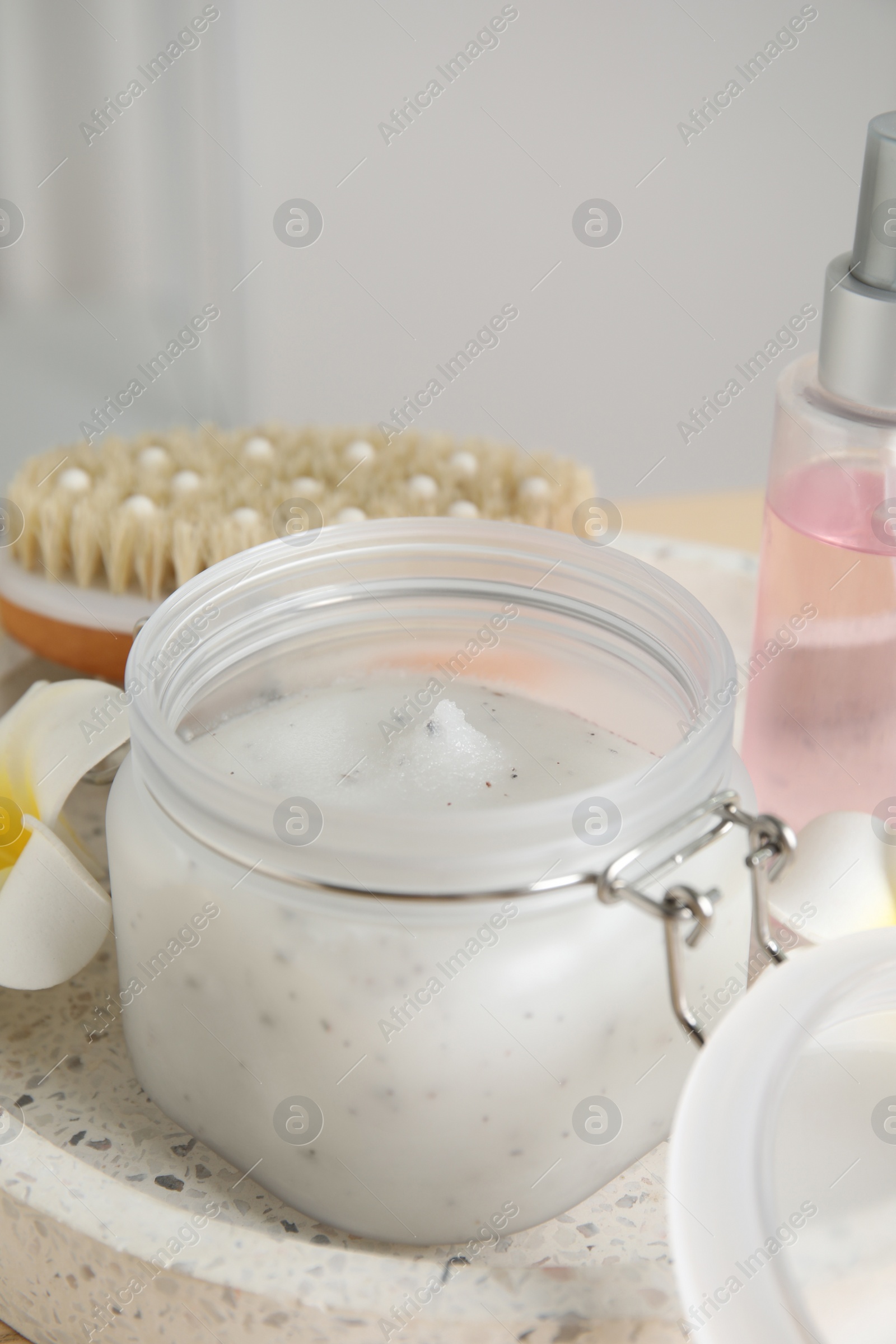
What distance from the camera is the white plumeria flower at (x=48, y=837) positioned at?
1.37 feet

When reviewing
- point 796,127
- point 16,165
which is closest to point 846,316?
point 796,127

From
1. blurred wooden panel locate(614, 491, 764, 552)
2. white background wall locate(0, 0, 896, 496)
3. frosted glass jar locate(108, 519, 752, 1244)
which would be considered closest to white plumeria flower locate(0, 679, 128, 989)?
frosted glass jar locate(108, 519, 752, 1244)

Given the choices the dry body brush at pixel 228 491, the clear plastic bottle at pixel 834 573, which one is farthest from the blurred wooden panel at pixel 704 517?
the clear plastic bottle at pixel 834 573

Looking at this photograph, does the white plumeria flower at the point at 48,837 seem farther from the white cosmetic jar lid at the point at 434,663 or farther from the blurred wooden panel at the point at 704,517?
the blurred wooden panel at the point at 704,517

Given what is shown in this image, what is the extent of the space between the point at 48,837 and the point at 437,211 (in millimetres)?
891

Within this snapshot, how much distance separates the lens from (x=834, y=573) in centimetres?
48

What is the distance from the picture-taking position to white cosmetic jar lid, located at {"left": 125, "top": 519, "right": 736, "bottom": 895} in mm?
322

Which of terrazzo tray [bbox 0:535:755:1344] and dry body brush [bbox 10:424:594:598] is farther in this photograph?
dry body brush [bbox 10:424:594:598]

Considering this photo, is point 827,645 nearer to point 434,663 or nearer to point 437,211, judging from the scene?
point 434,663

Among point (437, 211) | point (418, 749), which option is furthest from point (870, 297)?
point (437, 211)

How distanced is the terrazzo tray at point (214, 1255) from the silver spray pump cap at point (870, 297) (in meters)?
0.26

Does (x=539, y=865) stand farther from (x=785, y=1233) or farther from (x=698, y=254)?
(x=698, y=254)

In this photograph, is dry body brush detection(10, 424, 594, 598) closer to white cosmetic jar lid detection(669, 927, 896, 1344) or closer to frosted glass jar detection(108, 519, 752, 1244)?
frosted glass jar detection(108, 519, 752, 1244)

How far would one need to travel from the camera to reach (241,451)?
666 millimetres
